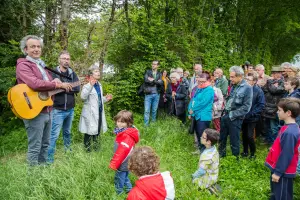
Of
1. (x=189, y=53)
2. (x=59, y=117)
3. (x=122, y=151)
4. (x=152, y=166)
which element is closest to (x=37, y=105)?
(x=59, y=117)

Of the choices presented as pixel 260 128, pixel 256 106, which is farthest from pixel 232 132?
pixel 260 128

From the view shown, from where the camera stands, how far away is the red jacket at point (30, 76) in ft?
12.2

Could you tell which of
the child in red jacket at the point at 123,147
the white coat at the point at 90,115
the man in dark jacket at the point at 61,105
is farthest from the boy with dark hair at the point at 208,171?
the man in dark jacket at the point at 61,105

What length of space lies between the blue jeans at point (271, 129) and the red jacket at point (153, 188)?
4.98 m

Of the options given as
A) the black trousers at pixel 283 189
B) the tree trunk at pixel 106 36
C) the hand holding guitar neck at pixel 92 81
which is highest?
the tree trunk at pixel 106 36

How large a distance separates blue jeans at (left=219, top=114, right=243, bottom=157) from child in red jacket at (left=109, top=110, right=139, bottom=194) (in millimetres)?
2502

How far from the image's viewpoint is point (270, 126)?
6.98 meters

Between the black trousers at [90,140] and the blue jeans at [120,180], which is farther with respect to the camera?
the black trousers at [90,140]

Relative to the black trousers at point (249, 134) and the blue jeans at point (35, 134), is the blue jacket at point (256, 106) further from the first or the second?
the blue jeans at point (35, 134)

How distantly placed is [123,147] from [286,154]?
2.02 m

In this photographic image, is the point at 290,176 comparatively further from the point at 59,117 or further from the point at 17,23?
the point at 17,23

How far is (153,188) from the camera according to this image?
2496 mm

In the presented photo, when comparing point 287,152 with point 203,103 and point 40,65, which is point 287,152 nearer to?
point 203,103

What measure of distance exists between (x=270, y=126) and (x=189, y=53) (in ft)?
15.5
